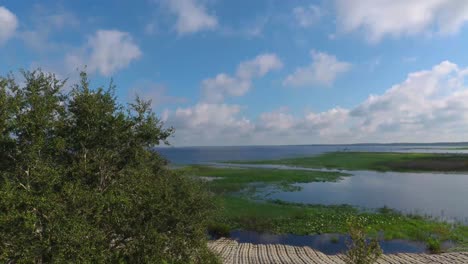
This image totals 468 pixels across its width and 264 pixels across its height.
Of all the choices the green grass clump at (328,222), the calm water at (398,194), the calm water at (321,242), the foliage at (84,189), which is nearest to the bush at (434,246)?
the green grass clump at (328,222)

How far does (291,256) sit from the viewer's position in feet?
109

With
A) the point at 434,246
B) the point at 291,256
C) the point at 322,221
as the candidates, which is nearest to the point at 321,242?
the point at 322,221

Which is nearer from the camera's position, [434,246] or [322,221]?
[434,246]

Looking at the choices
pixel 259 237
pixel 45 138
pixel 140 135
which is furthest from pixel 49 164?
pixel 259 237

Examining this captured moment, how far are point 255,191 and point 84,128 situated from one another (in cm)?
6006

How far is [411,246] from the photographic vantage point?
3922cm

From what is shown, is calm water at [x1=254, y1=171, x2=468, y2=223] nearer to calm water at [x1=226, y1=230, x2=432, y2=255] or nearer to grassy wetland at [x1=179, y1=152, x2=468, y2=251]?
grassy wetland at [x1=179, y1=152, x2=468, y2=251]

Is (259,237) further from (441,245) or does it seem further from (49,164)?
(49,164)

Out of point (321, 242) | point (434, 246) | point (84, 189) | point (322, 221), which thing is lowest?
point (321, 242)

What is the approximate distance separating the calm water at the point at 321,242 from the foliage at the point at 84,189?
22.5m

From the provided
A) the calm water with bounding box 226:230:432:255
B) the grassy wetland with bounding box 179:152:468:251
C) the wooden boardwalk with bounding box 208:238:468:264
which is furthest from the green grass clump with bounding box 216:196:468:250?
the wooden boardwalk with bounding box 208:238:468:264

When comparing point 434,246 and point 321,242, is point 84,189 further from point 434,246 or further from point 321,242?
point 434,246

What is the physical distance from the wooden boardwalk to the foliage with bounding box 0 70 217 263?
1315cm

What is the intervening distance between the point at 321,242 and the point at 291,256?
9.04m
